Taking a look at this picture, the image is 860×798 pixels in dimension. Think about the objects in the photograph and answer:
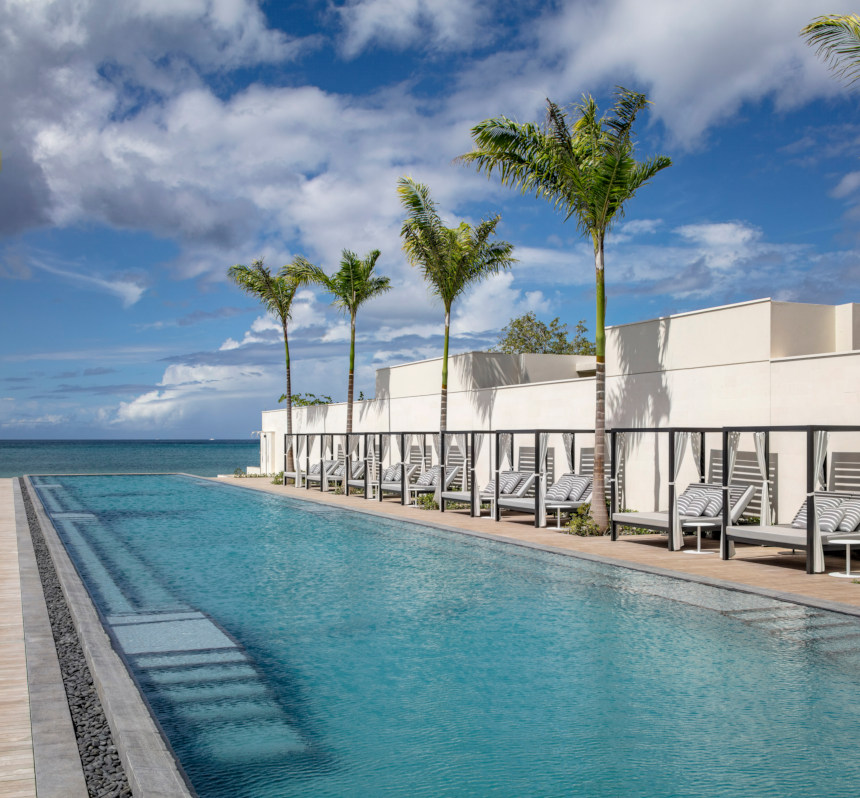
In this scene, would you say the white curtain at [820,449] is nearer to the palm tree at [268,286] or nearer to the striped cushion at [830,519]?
the striped cushion at [830,519]

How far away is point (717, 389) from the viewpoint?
13352mm

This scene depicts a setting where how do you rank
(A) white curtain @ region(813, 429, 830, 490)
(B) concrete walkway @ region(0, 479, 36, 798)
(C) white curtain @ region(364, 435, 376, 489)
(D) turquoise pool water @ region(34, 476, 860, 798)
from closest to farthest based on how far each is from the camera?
(B) concrete walkway @ region(0, 479, 36, 798) → (D) turquoise pool water @ region(34, 476, 860, 798) → (A) white curtain @ region(813, 429, 830, 490) → (C) white curtain @ region(364, 435, 376, 489)

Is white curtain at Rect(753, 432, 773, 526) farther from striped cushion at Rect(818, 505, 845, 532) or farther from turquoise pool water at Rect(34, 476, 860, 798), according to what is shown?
turquoise pool water at Rect(34, 476, 860, 798)

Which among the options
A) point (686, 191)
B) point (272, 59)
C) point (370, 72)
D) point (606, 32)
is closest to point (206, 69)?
point (272, 59)

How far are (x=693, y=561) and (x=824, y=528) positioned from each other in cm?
162

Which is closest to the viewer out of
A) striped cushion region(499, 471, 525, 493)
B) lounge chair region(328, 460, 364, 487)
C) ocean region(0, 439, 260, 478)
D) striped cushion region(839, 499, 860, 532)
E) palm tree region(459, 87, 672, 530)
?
striped cushion region(839, 499, 860, 532)

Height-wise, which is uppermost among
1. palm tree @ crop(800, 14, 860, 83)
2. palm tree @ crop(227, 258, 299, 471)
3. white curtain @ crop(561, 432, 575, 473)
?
palm tree @ crop(227, 258, 299, 471)

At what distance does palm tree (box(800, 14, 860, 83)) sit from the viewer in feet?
29.3

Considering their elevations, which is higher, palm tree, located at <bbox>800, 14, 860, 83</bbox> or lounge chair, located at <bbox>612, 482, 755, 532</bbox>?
palm tree, located at <bbox>800, 14, 860, 83</bbox>

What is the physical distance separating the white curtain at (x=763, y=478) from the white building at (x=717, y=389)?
0.42 m

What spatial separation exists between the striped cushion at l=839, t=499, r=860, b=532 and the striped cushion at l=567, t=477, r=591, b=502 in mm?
5323

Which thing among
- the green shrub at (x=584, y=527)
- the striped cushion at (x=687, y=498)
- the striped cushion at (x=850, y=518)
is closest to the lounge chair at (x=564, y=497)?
the green shrub at (x=584, y=527)

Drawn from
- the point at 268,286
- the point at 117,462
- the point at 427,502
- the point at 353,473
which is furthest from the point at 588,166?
the point at 117,462

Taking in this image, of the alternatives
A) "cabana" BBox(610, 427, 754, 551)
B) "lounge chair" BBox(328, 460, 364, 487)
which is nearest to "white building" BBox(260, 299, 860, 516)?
"cabana" BBox(610, 427, 754, 551)
